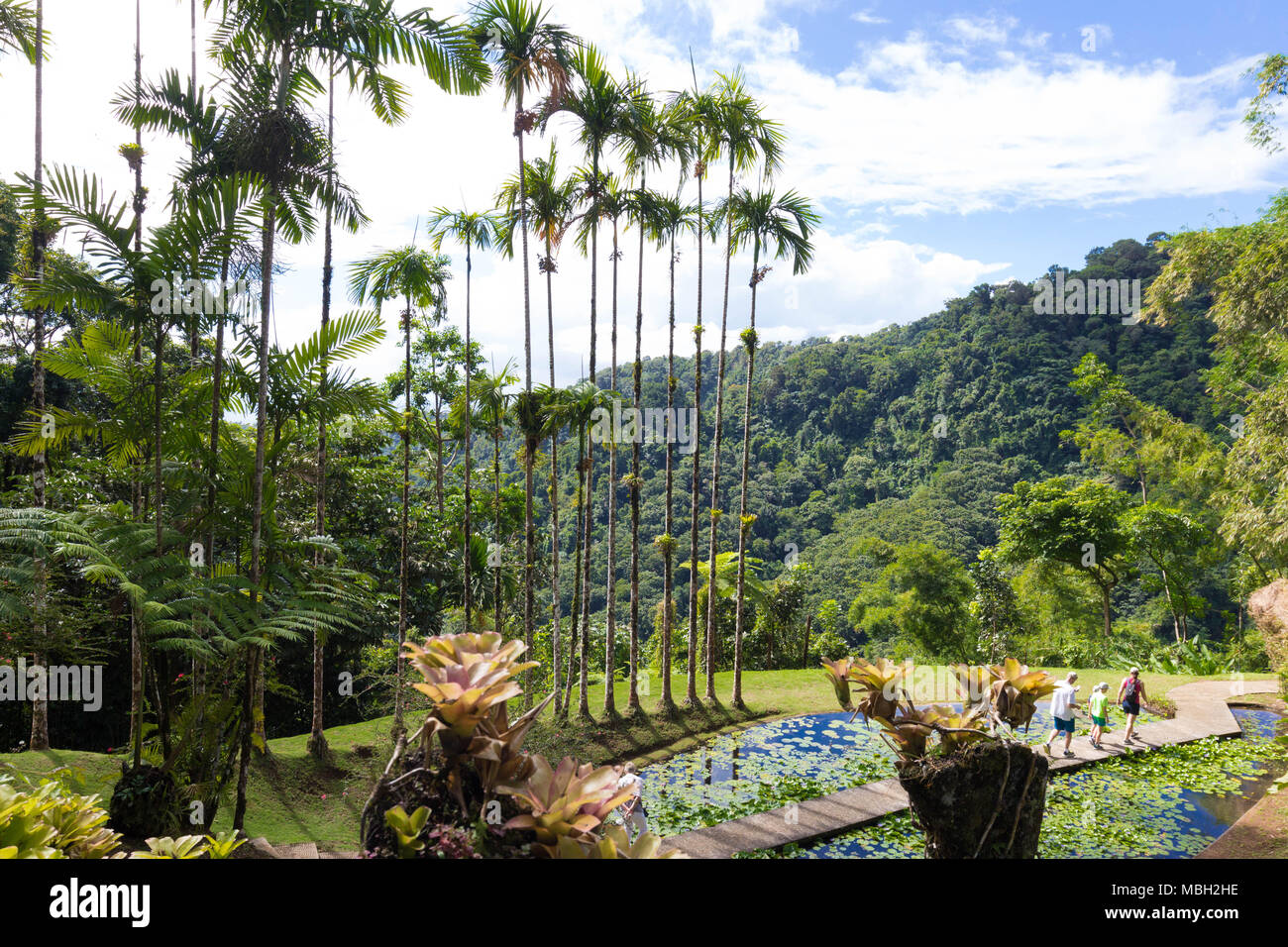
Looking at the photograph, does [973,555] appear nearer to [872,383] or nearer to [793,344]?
[872,383]

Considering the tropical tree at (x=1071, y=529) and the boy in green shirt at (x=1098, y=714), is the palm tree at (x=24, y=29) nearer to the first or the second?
the boy in green shirt at (x=1098, y=714)

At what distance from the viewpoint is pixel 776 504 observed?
37000 millimetres

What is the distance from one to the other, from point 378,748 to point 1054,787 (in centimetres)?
735

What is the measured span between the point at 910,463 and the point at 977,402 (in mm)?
4250

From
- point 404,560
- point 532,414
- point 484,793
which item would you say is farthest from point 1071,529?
point 484,793

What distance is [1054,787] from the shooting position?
766 centimetres

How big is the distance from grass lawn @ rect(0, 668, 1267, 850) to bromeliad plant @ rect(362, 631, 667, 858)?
532 cm

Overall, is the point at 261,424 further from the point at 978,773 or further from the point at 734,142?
the point at 734,142

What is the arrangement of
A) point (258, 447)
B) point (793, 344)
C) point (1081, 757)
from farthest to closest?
point (793, 344), point (1081, 757), point (258, 447)

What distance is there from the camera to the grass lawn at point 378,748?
6.46 meters

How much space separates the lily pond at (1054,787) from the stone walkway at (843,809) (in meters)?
0.13

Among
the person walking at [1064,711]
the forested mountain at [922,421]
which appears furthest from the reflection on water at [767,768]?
the forested mountain at [922,421]

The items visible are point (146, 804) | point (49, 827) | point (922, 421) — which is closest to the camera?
point (49, 827)
